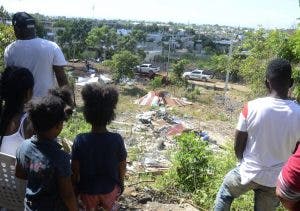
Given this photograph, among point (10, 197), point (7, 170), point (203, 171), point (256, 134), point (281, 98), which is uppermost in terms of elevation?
point (281, 98)

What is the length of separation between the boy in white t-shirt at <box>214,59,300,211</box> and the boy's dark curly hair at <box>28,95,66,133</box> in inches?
48.0

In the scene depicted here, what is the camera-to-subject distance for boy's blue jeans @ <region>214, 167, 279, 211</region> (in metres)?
2.78

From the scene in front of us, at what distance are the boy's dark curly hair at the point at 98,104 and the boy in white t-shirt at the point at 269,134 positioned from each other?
34.9 inches

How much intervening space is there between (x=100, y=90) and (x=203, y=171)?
8.70ft

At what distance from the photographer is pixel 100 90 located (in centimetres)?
247

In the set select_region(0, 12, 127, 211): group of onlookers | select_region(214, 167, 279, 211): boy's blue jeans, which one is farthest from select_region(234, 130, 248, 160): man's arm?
select_region(0, 12, 127, 211): group of onlookers

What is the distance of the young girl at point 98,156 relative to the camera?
7.82 feet

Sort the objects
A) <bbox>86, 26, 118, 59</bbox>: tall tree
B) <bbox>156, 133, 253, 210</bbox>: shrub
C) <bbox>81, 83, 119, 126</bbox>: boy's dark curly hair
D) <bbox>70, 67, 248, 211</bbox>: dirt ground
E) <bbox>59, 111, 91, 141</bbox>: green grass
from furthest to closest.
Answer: <bbox>86, 26, 118, 59</bbox>: tall tree → <bbox>59, 111, 91, 141</bbox>: green grass → <bbox>156, 133, 253, 210</bbox>: shrub → <bbox>70, 67, 248, 211</bbox>: dirt ground → <bbox>81, 83, 119, 126</bbox>: boy's dark curly hair

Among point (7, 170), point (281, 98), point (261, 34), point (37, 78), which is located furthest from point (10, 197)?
point (261, 34)

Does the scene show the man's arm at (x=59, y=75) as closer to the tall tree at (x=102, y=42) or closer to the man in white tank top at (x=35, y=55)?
the man in white tank top at (x=35, y=55)

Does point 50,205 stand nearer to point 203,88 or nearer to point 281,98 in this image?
point 281,98

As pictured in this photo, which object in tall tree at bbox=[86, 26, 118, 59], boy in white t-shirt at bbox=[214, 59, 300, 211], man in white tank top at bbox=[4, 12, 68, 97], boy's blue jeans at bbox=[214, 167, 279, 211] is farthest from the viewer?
tall tree at bbox=[86, 26, 118, 59]

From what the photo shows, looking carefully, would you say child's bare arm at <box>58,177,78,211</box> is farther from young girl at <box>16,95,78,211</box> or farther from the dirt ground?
the dirt ground

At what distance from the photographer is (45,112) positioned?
218 cm
